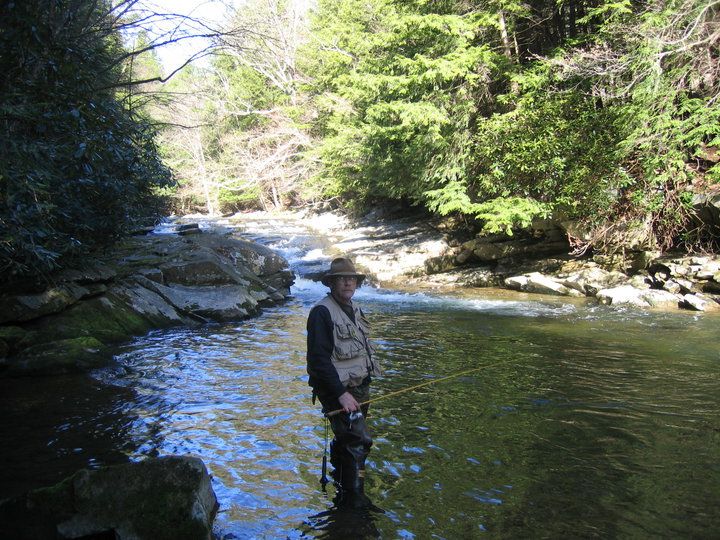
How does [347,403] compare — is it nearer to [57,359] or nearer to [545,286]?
[57,359]

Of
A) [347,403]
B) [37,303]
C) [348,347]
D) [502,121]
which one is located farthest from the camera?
[502,121]

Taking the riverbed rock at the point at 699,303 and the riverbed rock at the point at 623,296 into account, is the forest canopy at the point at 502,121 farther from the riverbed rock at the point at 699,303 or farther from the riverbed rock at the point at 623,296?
the riverbed rock at the point at 699,303

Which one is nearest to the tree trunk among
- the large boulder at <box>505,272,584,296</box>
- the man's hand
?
the large boulder at <box>505,272,584,296</box>

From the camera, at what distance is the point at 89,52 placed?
699cm

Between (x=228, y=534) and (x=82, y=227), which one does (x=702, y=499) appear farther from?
(x=82, y=227)

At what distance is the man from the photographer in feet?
12.4

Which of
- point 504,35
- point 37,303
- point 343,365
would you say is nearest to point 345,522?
point 343,365

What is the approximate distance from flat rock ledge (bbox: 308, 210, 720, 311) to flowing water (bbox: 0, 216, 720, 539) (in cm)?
269

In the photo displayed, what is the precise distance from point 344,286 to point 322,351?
0.49 m

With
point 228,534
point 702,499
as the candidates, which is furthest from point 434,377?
point 228,534

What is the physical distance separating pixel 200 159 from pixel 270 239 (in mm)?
23457

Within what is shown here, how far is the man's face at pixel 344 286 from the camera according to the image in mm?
3936

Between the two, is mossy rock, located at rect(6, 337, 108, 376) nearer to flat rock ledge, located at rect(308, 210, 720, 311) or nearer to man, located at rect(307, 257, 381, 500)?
man, located at rect(307, 257, 381, 500)

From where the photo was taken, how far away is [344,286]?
395 cm
